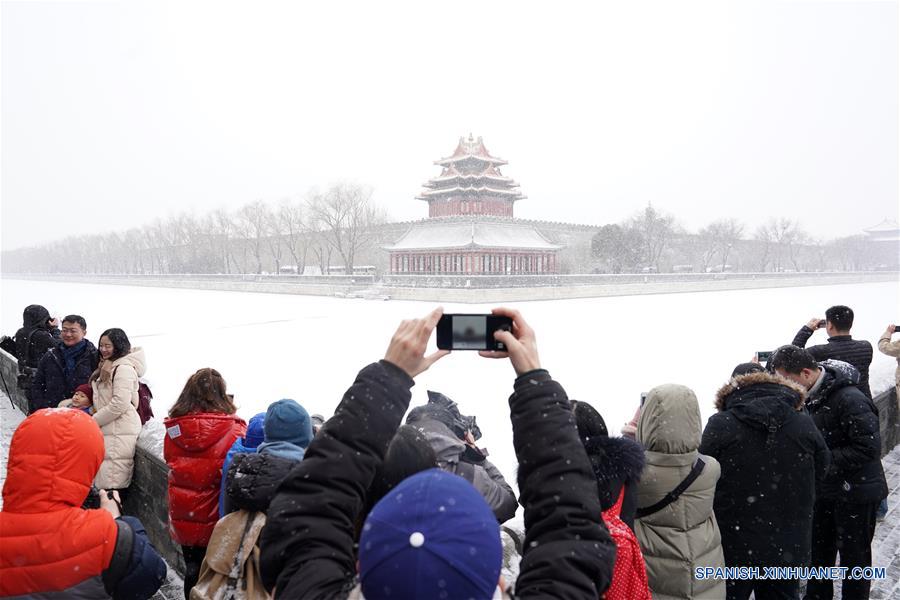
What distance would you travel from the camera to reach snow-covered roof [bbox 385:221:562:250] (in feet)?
98.6

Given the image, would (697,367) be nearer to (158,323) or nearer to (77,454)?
(77,454)

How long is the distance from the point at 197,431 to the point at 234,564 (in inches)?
30.4

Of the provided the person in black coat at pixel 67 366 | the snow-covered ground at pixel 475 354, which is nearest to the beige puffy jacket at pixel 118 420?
the person in black coat at pixel 67 366

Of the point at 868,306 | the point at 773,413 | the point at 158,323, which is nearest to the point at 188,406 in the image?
the point at 773,413

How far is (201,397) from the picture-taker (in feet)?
8.21

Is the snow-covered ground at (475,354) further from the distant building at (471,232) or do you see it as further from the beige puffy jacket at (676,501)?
the distant building at (471,232)

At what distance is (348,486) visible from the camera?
108 centimetres

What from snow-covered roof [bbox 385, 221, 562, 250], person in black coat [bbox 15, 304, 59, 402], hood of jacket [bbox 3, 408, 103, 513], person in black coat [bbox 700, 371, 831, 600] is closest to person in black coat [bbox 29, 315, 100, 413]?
person in black coat [bbox 15, 304, 59, 402]

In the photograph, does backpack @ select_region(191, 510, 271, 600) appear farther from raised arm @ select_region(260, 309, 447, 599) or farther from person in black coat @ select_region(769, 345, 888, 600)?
person in black coat @ select_region(769, 345, 888, 600)

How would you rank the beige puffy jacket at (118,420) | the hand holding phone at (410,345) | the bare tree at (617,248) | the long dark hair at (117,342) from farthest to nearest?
the bare tree at (617,248)
the long dark hair at (117,342)
the beige puffy jacket at (118,420)
the hand holding phone at (410,345)

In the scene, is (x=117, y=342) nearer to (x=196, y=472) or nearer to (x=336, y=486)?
(x=196, y=472)

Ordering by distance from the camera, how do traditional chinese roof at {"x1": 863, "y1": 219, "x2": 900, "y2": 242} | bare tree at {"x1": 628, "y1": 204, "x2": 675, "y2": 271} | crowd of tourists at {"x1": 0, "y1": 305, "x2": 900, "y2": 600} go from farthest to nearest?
traditional chinese roof at {"x1": 863, "y1": 219, "x2": 900, "y2": 242} < bare tree at {"x1": 628, "y1": 204, "x2": 675, "y2": 271} < crowd of tourists at {"x1": 0, "y1": 305, "x2": 900, "y2": 600}

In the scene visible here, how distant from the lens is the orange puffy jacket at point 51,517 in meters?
1.62

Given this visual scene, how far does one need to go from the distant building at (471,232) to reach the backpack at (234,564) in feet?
89.4
